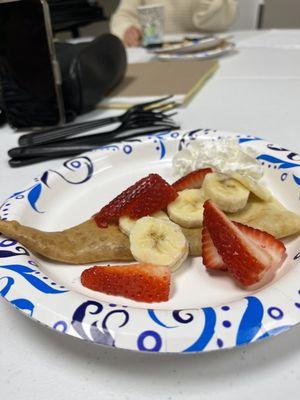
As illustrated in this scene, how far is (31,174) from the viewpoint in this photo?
0.98 m

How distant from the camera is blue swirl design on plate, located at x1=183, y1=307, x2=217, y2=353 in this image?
432 mm

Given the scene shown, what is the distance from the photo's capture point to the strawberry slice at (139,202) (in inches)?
28.2

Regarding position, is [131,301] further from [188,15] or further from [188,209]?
[188,15]

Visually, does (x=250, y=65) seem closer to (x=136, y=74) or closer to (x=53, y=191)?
(x=136, y=74)

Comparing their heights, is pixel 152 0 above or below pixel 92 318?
above

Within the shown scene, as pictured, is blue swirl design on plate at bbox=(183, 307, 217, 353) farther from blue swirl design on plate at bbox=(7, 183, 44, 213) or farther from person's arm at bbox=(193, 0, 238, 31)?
person's arm at bbox=(193, 0, 238, 31)

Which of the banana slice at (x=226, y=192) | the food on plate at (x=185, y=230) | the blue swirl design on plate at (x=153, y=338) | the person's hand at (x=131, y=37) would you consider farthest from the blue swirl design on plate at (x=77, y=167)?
the person's hand at (x=131, y=37)

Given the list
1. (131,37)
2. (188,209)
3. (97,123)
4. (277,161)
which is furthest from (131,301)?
(131,37)

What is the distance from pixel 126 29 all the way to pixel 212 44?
30.4 inches

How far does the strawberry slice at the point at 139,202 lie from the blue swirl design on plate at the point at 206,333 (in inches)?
11.2

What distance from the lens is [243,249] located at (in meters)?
0.56

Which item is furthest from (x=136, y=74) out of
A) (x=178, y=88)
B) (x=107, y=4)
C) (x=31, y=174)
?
(x=107, y=4)

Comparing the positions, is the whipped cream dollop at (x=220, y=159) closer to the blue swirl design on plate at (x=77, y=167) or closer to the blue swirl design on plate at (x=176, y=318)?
the blue swirl design on plate at (x=77, y=167)

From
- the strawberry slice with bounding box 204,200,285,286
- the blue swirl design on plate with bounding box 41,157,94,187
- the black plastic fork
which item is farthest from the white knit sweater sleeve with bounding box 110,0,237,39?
the strawberry slice with bounding box 204,200,285,286
